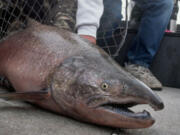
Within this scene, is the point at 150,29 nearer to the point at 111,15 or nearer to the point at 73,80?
the point at 111,15

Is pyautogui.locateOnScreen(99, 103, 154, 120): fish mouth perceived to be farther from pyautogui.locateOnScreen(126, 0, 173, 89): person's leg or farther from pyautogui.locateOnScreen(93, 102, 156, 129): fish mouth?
pyautogui.locateOnScreen(126, 0, 173, 89): person's leg


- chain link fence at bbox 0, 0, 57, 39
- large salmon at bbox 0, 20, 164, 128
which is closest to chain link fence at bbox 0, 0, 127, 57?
chain link fence at bbox 0, 0, 57, 39

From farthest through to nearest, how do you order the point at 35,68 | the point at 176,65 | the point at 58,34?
the point at 176,65
the point at 58,34
the point at 35,68

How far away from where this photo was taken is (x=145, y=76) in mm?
2848

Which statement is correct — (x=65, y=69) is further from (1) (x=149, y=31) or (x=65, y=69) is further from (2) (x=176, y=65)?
(2) (x=176, y=65)

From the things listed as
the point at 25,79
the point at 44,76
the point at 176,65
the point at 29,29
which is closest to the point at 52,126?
the point at 44,76

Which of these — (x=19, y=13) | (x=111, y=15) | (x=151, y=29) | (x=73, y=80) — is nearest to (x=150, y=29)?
(x=151, y=29)

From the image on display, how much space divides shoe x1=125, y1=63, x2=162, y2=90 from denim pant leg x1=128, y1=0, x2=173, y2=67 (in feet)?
0.28

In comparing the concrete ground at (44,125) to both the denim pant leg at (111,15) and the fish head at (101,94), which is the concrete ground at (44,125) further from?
the denim pant leg at (111,15)

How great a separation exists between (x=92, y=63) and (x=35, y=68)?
340 millimetres

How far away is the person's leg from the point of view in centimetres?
298

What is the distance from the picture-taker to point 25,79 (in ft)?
4.42

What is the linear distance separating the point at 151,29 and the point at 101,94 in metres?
2.18

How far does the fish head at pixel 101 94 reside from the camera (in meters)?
0.98
